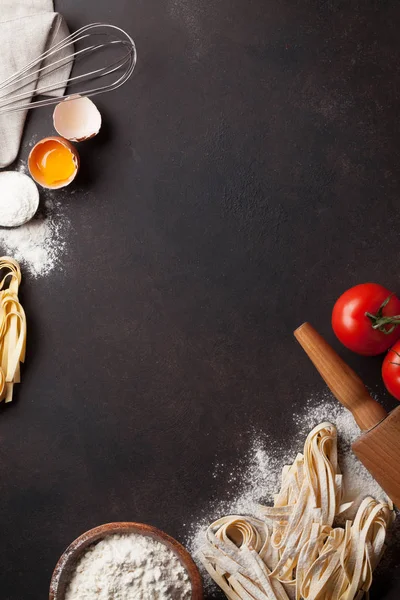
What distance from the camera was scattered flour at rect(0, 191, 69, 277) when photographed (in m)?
2.28

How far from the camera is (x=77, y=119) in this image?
2242 mm

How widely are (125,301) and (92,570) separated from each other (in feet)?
2.74

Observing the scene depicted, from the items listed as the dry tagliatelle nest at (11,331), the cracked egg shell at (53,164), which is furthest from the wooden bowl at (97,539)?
the cracked egg shell at (53,164)

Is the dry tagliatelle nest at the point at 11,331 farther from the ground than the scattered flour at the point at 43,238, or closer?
closer

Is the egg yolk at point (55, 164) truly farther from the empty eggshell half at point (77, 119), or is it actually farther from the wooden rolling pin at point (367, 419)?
the wooden rolling pin at point (367, 419)

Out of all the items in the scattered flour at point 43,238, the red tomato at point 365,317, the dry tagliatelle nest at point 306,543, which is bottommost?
the dry tagliatelle nest at point 306,543

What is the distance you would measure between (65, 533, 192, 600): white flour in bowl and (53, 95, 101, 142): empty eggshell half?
1280 mm

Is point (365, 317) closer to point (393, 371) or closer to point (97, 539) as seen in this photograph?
point (393, 371)

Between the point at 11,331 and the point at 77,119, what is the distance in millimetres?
726

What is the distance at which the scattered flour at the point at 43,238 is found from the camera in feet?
7.47

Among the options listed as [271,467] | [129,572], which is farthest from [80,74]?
[129,572]

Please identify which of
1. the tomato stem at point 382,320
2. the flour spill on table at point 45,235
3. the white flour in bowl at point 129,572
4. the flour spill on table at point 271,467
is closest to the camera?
the tomato stem at point 382,320

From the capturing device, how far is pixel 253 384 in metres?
2.20

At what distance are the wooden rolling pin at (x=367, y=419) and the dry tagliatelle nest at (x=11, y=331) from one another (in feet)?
3.01
